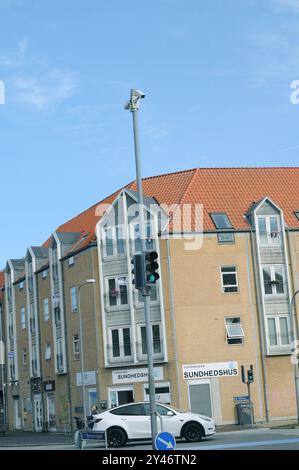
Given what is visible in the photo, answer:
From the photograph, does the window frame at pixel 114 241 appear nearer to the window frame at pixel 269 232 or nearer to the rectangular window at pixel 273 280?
the window frame at pixel 269 232

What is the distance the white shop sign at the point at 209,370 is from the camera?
44.7 meters

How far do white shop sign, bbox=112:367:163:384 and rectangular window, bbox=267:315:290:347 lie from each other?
22.8 feet

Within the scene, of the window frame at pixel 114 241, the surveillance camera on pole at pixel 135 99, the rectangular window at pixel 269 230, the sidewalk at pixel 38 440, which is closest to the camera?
the surveillance camera on pole at pixel 135 99

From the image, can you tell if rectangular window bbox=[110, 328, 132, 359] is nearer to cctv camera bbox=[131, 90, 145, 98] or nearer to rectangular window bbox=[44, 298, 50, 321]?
rectangular window bbox=[44, 298, 50, 321]

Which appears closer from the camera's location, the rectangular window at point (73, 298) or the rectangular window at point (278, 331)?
the rectangular window at point (278, 331)

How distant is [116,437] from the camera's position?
27.6 m

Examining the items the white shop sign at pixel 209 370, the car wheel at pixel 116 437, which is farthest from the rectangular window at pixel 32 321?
the car wheel at pixel 116 437

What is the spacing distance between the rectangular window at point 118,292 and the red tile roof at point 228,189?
350 cm

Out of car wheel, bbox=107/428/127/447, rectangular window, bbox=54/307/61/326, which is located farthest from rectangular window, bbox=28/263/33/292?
car wheel, bbox=107/428/127/447

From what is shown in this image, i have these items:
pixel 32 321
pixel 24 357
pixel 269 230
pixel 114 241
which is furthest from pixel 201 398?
pixel 24 357

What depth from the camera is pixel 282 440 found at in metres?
24.9

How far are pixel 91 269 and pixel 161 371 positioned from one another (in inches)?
303

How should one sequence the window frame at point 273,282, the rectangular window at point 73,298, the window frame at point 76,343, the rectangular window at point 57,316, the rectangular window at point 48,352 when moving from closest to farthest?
the window frame at point 273,282, the window frame at point 76,343, the rectangular window at point 73,298, the rectangular window at point 57,316, the rectangular window at point 48,352
